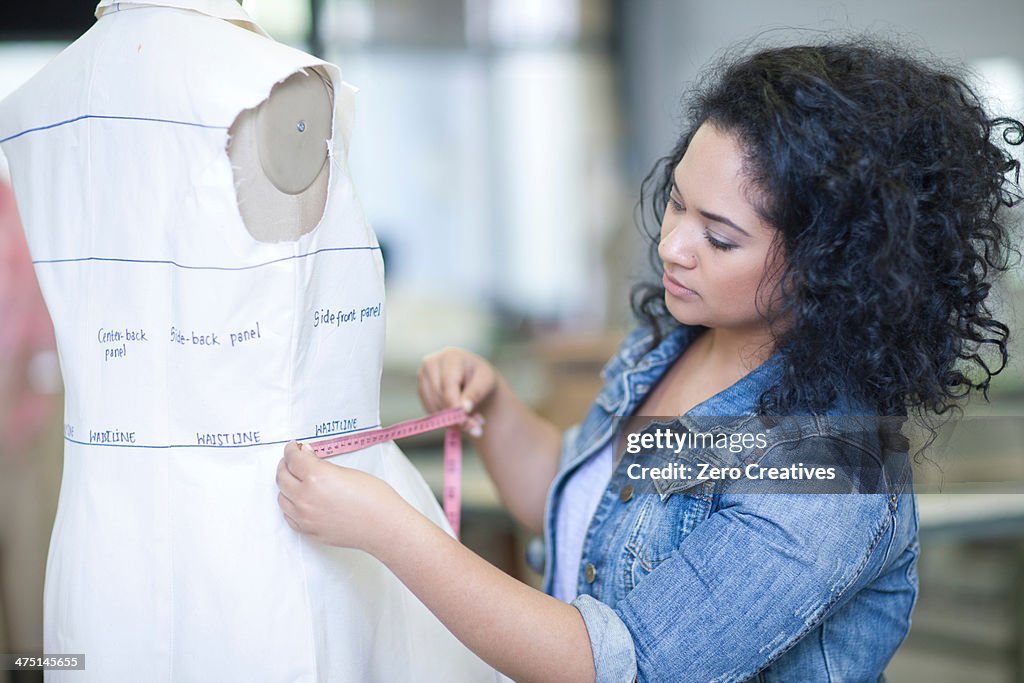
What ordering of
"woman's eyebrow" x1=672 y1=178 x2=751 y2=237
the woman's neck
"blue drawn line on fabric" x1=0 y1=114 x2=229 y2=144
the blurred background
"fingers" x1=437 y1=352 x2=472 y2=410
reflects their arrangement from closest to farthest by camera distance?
"blue drawn line on fabric" x1=0 y1=114 x2=229 y2=144
"woman's eyebrow" x1=672 y1=178 x2=751 y2=237
the woman's neck
"fingers" x1=437 y1=352 x2=472 y2=410
the blurred background

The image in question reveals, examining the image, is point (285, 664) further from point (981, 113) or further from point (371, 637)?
point (981, 113)

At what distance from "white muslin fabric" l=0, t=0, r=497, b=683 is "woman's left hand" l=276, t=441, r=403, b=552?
0.02 m

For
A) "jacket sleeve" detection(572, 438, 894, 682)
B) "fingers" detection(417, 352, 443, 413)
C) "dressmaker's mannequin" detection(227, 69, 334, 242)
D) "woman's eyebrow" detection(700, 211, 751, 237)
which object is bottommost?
"jacket sleeve" detection(572, 438, 894, 682)

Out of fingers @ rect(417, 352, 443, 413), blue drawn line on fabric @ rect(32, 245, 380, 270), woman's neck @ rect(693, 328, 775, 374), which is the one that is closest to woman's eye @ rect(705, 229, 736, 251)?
woman's neck @ rect(693, 328, 775, 374)

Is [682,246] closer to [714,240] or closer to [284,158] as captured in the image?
[714,240]

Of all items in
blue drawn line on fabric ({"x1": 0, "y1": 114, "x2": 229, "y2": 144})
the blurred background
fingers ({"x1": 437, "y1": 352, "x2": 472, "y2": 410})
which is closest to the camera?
blue drawn line on fabric ({"x1": 0, "y1": 114, "x2": 229, "y2": 144})

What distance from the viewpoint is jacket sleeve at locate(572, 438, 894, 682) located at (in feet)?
3.08

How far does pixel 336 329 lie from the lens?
3.15 ft

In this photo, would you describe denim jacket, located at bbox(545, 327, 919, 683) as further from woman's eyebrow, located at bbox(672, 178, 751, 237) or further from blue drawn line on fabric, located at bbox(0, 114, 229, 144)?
blue drawn line on fabric, located at bbox(0, 114, 229, 144)

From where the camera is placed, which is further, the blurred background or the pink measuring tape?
the blurred background

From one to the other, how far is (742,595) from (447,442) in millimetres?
459

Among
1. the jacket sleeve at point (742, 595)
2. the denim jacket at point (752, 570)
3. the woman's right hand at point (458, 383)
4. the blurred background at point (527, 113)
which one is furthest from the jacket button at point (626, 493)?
the blurred background at point (527, 113)

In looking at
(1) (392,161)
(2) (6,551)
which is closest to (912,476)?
(2) (6,551)
